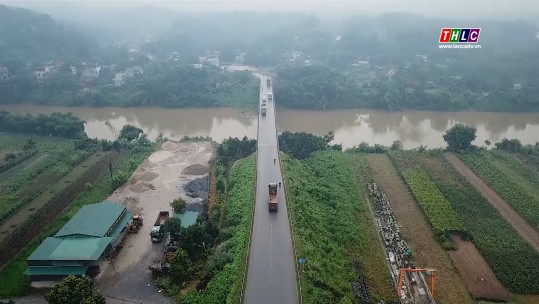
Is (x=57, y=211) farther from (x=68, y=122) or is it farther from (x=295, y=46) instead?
(x=295, y=46)

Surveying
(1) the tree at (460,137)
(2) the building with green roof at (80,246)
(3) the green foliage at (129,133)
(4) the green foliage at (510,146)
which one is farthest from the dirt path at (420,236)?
(3) the green foliage at (129,133)

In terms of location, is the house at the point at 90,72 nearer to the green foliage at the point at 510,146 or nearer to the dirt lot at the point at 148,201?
the dirt lot at the point at 148,201

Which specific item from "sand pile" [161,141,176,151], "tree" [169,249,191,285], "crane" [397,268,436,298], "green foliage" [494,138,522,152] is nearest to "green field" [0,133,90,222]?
"sand pile" [161,141,176,151]

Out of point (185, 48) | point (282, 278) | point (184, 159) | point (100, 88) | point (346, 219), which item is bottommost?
point (282, 278)

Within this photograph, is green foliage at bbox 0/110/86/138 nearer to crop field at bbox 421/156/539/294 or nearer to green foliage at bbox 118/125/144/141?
green foliage at bbox 118/125/144/141

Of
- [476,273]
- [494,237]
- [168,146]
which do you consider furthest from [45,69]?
[476,273]

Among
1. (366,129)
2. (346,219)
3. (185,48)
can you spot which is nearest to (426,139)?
(366,129)

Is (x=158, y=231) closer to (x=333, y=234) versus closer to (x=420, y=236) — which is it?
(x=333, y=234)
